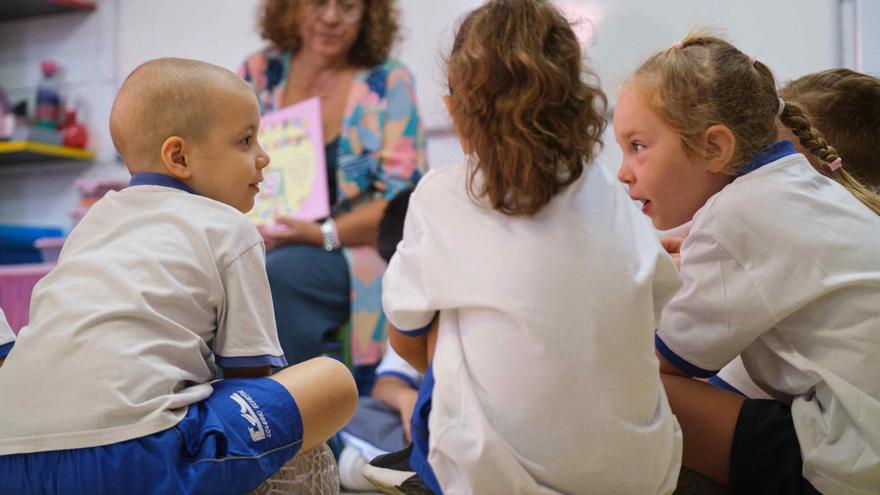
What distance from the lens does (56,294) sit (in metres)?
1.07

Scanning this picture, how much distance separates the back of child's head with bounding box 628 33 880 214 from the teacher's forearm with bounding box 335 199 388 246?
3.94 feet

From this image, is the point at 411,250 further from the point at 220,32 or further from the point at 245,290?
the point at 220,32

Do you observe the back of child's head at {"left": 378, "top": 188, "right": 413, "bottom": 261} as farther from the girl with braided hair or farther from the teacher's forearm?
the girl with braided hair

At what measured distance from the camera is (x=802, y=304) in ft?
3.81

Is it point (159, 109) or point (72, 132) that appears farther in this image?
point (72, 132)

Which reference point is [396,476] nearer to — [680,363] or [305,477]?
[305,477]

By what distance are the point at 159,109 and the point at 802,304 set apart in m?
0.89

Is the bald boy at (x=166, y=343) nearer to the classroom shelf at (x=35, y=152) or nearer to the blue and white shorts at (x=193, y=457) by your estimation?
the blue and white shorts at (x=193, y=457)

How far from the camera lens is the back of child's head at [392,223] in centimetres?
240

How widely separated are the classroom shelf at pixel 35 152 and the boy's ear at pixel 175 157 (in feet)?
7.46

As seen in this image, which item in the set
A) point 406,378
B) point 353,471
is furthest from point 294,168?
point 353,471

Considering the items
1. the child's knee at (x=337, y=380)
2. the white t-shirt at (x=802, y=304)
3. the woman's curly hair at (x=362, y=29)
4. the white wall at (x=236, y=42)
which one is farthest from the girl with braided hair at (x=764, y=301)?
the woman's curly hair at (x=362, y=29)

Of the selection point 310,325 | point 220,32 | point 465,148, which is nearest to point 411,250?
point 465,148

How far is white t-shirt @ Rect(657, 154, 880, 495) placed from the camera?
114 centimetres
